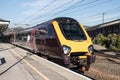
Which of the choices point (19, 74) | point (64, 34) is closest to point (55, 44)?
point (64, 34)

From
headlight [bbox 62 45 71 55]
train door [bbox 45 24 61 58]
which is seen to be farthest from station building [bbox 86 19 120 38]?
headlight [bbox 62 45 71 55]

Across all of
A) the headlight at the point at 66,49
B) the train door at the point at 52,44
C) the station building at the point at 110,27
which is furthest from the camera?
the station building at the point at 110,27

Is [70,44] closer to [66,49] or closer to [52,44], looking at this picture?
[66,49]

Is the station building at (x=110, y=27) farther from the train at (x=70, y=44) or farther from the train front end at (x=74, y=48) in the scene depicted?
the train front end at (x=74, y=48)

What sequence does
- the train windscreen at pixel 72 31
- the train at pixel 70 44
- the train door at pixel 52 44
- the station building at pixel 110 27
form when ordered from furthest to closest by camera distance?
the station building at pixel 110 27 < the train windscreen at pixel 72 31 < the train door at pixel 52 44 < the train at pixel 70 44

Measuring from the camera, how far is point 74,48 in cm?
1386

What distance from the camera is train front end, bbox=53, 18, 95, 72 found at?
45.1ft

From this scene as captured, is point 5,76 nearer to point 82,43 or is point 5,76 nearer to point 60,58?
point 60,58

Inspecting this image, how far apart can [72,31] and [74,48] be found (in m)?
1.57

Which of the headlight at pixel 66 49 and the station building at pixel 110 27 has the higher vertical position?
the station building at pixel 110 27

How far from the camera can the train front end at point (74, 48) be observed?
13.8 m

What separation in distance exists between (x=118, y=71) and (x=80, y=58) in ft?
8.84

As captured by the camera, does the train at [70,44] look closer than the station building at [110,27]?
Yes

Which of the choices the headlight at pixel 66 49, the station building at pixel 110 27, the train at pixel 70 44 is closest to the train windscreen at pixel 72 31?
the train at pixel 70 44
